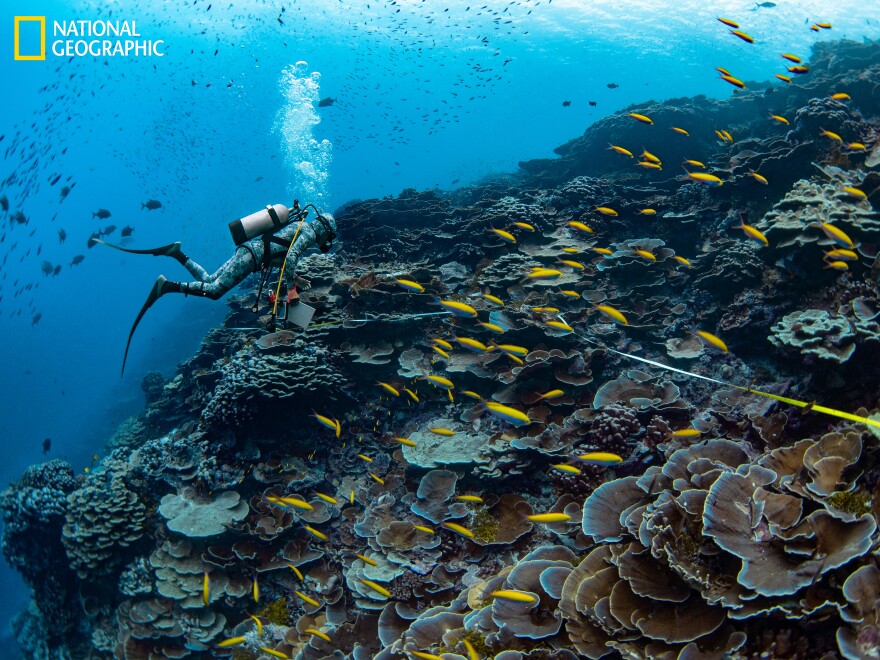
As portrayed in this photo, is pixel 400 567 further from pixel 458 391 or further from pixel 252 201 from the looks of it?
pixel 252 201


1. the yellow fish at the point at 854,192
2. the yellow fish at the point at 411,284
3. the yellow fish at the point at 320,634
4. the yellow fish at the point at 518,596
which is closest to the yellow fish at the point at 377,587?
the yellow fish at the point at 320,634

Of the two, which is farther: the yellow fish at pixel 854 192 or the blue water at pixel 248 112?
the blue water at pixel 248 112

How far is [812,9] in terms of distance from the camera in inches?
1608

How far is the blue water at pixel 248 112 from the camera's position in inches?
1604

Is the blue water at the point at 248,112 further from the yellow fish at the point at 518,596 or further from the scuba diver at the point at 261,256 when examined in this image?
the yellow fish at the point at 518,596

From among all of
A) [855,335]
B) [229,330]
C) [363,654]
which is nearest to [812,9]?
[855,335]

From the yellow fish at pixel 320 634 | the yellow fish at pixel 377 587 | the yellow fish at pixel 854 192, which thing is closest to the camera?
the yellow fish at pixel 377 587

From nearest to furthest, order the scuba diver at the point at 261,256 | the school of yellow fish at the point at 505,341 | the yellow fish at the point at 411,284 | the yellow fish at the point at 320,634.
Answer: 1. the yellow fish at the point at 320,634
2. the school of yellow fish at the point at 505,341
3. the scuba diver at the point at 261,256
4. the yellow fish at the point at 411,284

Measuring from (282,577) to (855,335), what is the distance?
8266 mm

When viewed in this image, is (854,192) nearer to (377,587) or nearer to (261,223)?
(261,223)

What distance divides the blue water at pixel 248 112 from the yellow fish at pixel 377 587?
66.8ft

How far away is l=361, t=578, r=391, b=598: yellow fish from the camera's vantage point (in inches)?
180

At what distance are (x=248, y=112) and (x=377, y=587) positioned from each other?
370ft

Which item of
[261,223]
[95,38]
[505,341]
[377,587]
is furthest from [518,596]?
[95,38]
